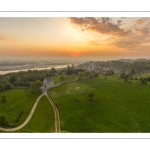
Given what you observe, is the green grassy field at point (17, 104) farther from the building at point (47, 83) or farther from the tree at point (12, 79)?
the building at point (47, 83)

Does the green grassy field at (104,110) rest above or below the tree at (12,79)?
below

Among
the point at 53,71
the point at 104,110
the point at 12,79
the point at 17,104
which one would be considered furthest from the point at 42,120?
the point at 53,71

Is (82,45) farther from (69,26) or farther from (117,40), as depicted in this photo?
(117,40)

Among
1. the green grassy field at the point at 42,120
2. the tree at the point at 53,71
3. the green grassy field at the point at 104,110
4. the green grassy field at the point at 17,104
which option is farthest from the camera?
the tree at the point at 53,71

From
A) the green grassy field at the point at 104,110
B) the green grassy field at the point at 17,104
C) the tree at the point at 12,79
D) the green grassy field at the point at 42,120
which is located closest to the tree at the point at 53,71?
the green grassy field at the point at 104,110

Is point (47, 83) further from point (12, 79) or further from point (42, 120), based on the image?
point (42, 120)

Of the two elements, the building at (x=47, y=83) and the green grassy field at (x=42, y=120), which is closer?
the green grassy field at (x=42, y=120)
